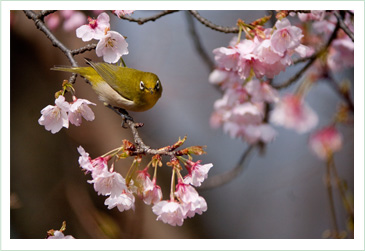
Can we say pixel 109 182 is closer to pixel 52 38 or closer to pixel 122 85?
pixel 122 85

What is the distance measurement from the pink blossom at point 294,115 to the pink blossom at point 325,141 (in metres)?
0.05

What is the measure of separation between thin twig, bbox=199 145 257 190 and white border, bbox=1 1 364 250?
29 cm

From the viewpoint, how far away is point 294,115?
1520 mm

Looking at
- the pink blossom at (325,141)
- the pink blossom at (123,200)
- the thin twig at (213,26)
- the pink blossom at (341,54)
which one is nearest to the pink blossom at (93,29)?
the thin twig at (213,26)

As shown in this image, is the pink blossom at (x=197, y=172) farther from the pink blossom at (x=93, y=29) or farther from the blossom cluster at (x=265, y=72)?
the pink blossom at (x=93, y=29)

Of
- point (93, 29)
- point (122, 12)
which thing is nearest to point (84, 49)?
point (93, 29)

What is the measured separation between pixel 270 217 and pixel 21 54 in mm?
1298

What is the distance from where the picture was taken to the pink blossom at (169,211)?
87 centimetres

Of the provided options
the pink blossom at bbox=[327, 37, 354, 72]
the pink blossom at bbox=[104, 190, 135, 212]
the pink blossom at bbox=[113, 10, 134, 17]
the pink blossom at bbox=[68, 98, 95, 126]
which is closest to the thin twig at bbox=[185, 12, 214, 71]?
the pink blossom at bbox=[113, 10, 134, 17]

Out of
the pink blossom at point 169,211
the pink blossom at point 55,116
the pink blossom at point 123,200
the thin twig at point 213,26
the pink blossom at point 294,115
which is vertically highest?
the thin twig at point 213,26

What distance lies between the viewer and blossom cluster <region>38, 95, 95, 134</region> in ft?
2.95

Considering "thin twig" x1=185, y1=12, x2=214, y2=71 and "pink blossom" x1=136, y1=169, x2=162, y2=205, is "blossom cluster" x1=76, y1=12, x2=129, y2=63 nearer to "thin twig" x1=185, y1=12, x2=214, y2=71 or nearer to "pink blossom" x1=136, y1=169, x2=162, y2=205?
"pink blossom" x1=136, y1=169, x2=162, y2=205

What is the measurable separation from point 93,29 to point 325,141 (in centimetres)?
104

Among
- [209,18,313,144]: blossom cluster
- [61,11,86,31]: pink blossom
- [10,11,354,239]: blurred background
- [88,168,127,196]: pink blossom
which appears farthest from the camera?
[61,11,86,31]: pink blossom
